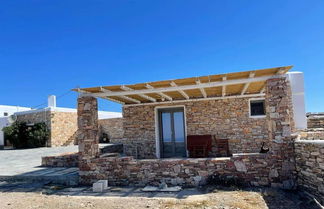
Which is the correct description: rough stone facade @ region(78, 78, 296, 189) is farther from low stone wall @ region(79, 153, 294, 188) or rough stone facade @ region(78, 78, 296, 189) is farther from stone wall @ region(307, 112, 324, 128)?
stone wall @ region(307, 112, 324, 128)

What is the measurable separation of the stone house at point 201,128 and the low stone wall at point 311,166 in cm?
27

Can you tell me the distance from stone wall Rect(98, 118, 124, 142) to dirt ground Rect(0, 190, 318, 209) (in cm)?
1287

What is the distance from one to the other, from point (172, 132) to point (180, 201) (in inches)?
203

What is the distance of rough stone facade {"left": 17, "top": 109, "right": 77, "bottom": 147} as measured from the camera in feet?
57.3

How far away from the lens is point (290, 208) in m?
4.18

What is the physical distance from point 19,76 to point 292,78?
736 inches

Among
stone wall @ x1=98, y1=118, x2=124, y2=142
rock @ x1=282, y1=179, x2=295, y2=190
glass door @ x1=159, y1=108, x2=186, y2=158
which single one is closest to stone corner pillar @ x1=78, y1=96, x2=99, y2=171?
glass door @ x1=159, y1=108, x2=186, y2=158

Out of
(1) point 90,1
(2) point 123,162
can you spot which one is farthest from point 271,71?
(1) point 90,1

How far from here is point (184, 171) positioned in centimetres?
599

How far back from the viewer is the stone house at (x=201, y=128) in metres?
5.61

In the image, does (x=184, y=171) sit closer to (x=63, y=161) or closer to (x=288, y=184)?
(x=288, y=184)

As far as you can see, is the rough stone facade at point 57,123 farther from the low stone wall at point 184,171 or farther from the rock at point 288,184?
the rock at point 288,184

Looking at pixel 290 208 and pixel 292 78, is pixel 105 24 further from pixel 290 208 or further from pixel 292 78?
pixel 290 208

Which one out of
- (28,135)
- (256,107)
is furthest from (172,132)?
(28,135)
